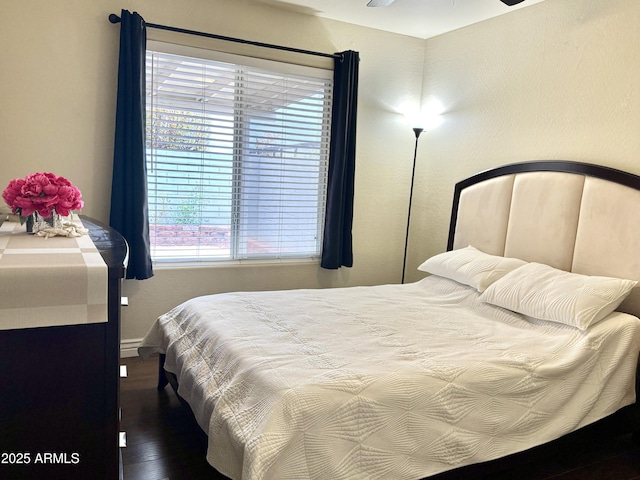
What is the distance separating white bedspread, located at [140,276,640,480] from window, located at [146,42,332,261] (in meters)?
0.97

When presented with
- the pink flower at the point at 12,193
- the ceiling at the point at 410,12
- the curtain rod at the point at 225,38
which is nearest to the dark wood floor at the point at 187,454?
the pink flower at the point at 12,193

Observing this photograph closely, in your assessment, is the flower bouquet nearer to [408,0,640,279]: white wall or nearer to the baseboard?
the baseboard

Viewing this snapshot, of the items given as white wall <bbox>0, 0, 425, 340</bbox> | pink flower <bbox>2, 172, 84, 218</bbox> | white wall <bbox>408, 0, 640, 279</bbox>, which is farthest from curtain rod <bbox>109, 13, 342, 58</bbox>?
pink flower <bbox>2, 172, 84, 218</bbox>

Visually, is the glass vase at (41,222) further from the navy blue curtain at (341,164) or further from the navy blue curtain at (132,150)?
the navy blue curtain at (341,164)

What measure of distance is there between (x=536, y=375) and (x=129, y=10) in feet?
10.3

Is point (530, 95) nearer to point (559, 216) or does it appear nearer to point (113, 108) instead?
point (559, 216)

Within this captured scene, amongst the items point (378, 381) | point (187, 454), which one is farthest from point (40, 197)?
point (378, 381)

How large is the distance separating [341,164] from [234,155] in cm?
82

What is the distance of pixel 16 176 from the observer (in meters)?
3.03

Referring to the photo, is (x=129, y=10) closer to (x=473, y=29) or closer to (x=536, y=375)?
(x=473, y=29)

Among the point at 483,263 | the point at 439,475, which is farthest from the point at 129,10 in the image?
the point at 439,475

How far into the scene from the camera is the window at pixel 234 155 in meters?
3.40

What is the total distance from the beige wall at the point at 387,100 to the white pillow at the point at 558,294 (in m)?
0.69

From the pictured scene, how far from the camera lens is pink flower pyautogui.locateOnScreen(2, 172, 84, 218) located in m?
1.83
